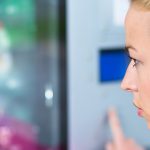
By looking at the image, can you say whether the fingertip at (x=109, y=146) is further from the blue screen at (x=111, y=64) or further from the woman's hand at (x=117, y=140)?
the blue screen at (x=111, y=64)

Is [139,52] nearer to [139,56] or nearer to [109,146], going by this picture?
[139,56]

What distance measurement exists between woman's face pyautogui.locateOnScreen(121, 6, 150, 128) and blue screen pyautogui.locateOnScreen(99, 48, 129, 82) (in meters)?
0.64

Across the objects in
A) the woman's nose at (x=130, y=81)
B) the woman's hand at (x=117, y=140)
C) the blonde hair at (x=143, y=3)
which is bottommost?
the woman's hand at (x=117, y=140)

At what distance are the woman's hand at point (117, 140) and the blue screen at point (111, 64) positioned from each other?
0.12 m

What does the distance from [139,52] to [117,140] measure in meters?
0.67

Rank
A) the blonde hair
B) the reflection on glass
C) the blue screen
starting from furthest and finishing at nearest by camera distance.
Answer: the blue screen < the reflection on glass < the blonde hair

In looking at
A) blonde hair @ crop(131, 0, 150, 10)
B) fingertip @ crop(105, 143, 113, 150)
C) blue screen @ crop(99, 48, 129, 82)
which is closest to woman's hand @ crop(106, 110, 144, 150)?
fingertip @ crop(105, 143, 113, 150)

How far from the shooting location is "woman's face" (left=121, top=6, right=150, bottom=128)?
2.34ft

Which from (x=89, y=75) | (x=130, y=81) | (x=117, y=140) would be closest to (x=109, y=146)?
(x=117, y=140)

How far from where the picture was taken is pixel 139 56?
0.73m

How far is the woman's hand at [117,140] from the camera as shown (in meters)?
1.34

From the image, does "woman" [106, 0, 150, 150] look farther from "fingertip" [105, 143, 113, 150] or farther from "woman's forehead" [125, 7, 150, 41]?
"fingertip" [105, 143, 113, 150]

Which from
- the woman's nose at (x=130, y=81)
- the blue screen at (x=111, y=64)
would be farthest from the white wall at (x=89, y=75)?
the woman's nose at (x=130, y=81)

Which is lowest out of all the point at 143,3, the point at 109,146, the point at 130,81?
the point at 109,146
